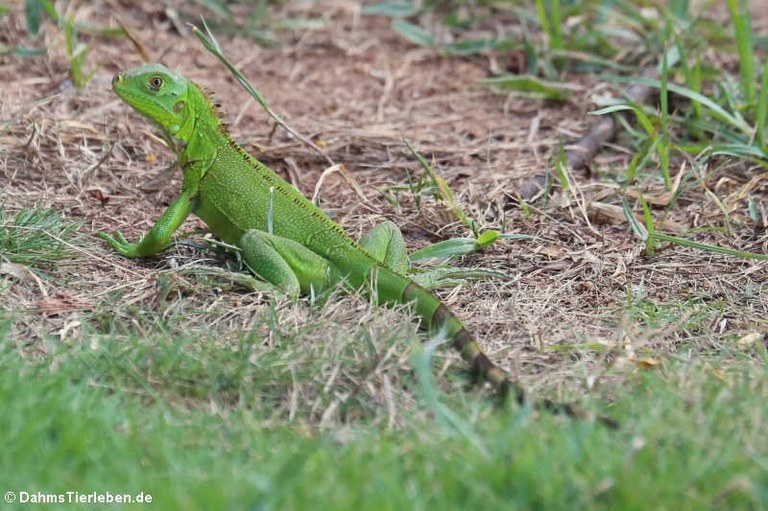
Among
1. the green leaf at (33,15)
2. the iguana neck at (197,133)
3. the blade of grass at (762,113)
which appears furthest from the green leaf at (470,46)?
the iguana neck at (197,133)

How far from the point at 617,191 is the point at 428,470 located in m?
3.47

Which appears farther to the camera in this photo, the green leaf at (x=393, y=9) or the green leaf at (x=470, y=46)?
the green leaf at (x=393, y=9)

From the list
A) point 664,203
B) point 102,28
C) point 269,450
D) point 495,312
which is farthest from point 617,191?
point 102,28

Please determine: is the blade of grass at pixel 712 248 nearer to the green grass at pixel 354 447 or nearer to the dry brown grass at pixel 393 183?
the dry brown grass at pixel 393 183

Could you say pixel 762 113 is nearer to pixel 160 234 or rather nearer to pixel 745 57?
pixel 745 57

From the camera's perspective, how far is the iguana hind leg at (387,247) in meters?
5.41

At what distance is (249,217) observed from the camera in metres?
5.57

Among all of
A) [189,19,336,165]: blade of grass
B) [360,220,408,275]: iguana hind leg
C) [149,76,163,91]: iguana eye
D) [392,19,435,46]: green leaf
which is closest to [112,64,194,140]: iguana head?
[149,76,163,91]: iguana eye

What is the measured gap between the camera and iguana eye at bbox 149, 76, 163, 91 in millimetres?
5558

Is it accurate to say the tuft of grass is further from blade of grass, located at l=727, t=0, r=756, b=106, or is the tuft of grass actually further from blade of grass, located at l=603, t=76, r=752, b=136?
blade of grass, located at l=727, t=0, r=756, b=106

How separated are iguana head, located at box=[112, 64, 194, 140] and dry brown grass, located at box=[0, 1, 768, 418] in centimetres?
73

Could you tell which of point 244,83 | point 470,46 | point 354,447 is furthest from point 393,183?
point 354,447

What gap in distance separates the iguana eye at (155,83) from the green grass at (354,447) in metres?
1.68

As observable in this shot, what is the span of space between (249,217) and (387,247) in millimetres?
754
